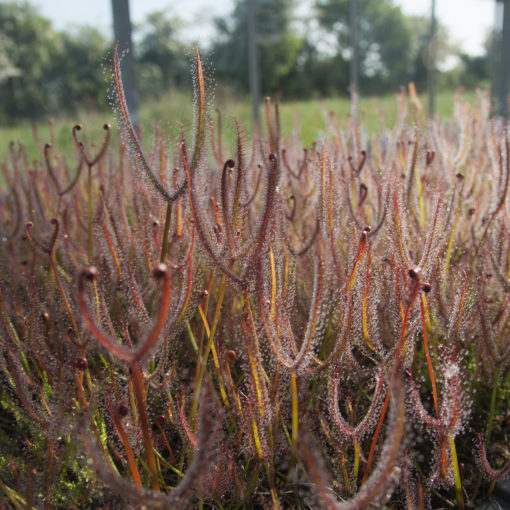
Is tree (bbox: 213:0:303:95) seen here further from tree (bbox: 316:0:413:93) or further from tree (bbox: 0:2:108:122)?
tree (bbox: 0:2:108:122)

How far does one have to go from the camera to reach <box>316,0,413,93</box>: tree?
48.4ft

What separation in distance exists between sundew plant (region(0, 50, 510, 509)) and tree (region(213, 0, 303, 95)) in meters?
12.0

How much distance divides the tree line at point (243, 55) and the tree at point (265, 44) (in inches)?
1.8

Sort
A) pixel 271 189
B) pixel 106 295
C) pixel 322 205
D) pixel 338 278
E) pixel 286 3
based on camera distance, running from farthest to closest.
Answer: pixel 286 3 → pixel 106 295 → pixel 338 278 → pixel 322 205 → pixel 271 189

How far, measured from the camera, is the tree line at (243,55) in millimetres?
16406

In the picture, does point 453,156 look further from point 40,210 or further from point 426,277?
point 40,210

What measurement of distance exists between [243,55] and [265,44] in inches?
285

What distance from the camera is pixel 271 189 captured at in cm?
79

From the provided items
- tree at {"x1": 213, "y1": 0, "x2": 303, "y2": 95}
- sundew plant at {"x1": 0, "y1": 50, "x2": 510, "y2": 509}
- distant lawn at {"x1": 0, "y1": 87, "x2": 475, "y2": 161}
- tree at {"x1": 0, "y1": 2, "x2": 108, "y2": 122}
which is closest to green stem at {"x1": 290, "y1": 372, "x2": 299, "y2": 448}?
sundew plant at {"x1": 0, "y1": 50, "x2": 510, "y2": 509}

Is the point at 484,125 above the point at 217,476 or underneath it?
above

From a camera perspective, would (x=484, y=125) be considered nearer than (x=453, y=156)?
No

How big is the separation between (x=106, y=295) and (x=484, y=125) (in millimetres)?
1694

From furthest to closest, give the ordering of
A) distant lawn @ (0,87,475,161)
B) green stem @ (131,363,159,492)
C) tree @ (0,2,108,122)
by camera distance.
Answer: tree @ (0,2,108,122) < distant lawn @ (0,87,475,161) < green stem @ (131,363,159,492)

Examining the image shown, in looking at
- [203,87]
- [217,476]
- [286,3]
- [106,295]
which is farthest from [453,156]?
[286,3]
